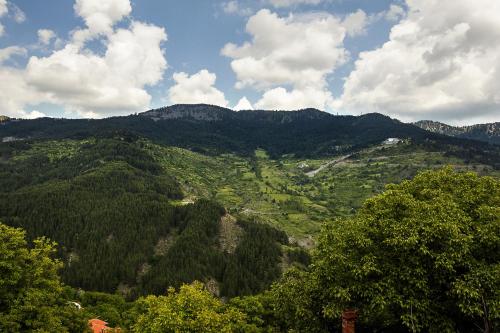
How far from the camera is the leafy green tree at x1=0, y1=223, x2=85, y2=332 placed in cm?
4788

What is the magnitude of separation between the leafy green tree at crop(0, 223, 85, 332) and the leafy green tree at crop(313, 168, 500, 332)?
3779cm

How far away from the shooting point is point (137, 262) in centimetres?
19812

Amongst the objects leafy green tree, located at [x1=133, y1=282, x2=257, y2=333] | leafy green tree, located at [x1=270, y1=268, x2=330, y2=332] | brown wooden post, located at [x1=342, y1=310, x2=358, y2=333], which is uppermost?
brown wooden post, located at [x1=342, y1=310, x2=358, y2=333]

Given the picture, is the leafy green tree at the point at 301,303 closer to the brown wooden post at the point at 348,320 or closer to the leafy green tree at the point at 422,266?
the leafy green tree at the point at 422,266

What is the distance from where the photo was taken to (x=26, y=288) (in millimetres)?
51344

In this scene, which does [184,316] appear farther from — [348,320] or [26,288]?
[26,288]

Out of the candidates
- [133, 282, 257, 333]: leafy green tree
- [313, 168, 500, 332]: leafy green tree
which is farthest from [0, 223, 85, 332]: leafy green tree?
[313, 168, 500, 332]: leafy green tree

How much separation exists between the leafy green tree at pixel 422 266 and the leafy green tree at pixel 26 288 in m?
37.8

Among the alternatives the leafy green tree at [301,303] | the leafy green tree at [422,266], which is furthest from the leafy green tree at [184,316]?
the leafy green tree at [422,266]

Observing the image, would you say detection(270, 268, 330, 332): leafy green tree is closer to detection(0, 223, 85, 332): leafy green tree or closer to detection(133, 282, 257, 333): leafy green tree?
detection(133, 282, 257, 333): leafy green tree

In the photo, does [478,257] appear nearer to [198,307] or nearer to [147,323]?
[198,307]

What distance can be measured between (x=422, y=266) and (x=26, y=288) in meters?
51.0

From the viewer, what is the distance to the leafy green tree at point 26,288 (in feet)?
157

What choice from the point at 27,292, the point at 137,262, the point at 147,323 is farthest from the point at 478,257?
the point at 137,262
